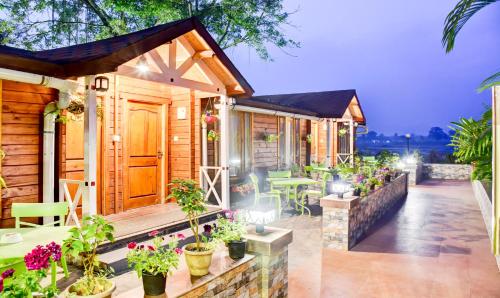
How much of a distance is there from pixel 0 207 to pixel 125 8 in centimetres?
993

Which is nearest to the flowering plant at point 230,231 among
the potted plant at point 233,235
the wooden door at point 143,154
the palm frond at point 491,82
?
the potted plant at point 233,235

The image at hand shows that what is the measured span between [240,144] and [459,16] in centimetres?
698

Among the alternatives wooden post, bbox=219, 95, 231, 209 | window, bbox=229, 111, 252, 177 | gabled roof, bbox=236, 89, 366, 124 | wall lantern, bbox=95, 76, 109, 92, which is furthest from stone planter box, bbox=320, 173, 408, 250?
gabled roof, bbox=236, 89, 366, 124

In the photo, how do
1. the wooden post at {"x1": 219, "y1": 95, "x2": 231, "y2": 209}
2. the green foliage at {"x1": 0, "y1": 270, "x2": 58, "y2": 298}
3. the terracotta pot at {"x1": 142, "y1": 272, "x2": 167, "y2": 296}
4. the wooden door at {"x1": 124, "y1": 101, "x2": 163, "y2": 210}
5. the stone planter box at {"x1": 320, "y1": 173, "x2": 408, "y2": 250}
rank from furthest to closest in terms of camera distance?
1. the wooden post at {"x1": 219, "y1": 95, "x2": 231, "y2": 209}
2. the wooden door at {"x1": 124, "y1": 101, "x2": 163, "y2": 210}
3. the stone planter box at {"x1": 320, "y1": 173, "x2": 408, "y2": 250}
4. the terracotta pot at {"x1": 142, "y1": 272, "x2": 167, "y2": 296}
5. the green foliage at {"x1": 0, "y1": 270, "x2": 58, "y2": 298}

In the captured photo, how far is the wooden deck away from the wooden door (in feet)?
0.92

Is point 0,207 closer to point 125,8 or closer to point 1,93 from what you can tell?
point 1,93

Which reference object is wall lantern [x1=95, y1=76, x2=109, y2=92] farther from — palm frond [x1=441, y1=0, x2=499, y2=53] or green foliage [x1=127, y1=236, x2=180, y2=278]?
palm frond [x1=441, y1=0, x2=499, y2=53]

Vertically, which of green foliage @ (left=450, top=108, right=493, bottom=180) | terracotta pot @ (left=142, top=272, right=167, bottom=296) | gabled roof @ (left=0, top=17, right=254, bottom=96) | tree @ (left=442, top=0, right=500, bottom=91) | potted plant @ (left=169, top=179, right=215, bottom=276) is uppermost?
tree @ (left=442, top=0, right=500, bottom=91)

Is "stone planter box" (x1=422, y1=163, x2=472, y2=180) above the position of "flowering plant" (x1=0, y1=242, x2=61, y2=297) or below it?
below

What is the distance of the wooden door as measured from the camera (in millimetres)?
7012

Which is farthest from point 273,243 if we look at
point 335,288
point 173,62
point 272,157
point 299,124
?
point 299,124

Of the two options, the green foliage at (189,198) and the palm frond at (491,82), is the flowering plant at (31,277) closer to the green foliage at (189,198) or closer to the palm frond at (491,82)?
the green foliage at (189,198)

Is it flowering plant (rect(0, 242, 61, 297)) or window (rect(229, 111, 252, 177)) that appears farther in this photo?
window (rect(229, 111, 252, 177))

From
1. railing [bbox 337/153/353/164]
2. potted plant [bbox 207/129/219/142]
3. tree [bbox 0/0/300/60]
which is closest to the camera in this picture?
potted plant [bbox 207/129/219/142]
